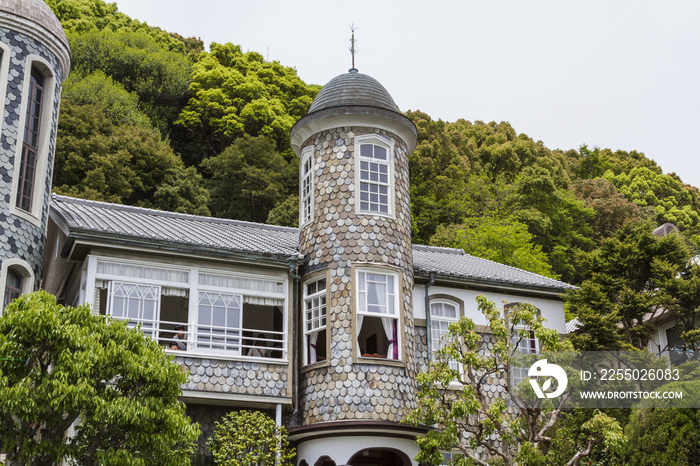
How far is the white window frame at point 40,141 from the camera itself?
18.5 m

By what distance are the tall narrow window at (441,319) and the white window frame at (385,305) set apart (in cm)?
195

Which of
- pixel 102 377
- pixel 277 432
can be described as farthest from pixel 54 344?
pixel 277 432

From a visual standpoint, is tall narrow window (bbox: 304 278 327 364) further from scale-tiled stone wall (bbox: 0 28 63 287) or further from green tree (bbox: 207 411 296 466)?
scale-tiled stone wall (bbox: 0 28 63 287)

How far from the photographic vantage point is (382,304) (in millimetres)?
19703

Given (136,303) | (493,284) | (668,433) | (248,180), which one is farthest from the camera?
(248,180)

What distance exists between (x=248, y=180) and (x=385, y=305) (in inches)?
865

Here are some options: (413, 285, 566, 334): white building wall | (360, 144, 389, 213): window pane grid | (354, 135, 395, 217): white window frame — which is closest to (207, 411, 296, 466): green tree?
(413, 285, 566, 334): white building wall

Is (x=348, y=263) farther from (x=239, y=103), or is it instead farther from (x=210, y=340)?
(x=239, y=103)

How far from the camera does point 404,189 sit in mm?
21391

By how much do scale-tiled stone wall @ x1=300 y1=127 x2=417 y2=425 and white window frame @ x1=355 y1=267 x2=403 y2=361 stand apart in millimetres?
155

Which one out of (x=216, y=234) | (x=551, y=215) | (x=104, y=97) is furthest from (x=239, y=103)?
(x=216, y=234)

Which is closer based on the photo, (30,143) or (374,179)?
(30,143)
